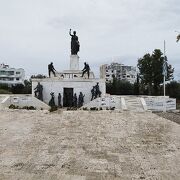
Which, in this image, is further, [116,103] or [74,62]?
[74,62]

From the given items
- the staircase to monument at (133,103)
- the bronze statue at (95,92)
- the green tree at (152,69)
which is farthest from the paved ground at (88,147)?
the green tree at (152,69)

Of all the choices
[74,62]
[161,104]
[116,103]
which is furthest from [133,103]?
[74,62]

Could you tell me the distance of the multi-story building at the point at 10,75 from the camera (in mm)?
92125

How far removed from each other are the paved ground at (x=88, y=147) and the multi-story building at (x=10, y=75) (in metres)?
74.3

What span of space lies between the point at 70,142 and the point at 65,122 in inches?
158

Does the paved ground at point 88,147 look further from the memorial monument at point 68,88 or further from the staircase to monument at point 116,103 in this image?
the memorial monument at point 68,88

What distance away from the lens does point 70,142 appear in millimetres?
14242

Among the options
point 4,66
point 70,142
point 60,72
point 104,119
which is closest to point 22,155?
point 70,142

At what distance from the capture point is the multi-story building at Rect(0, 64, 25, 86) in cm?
9212

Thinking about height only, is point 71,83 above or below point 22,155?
above

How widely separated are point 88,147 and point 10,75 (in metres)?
82.5

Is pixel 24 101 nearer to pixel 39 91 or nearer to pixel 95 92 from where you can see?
pixel 39 91

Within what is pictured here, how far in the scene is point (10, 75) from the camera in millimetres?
92938

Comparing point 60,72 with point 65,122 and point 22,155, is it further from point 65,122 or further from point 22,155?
point 22,155
